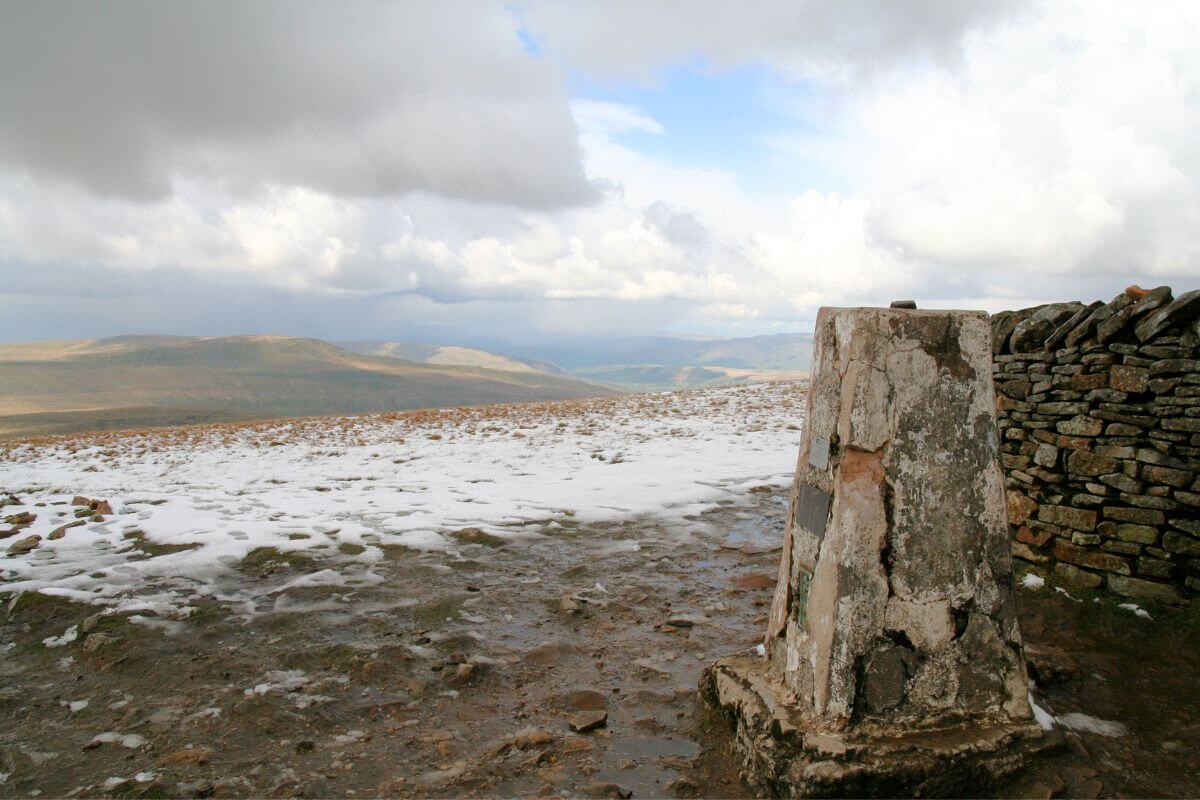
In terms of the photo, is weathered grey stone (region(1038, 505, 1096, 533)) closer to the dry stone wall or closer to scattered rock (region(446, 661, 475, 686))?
the dry stone wall

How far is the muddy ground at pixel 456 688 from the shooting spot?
3.70m

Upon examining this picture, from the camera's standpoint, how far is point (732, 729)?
13.3 ft

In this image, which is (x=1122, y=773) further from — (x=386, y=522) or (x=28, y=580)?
(x=28, y=580)

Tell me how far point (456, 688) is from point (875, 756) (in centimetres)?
276

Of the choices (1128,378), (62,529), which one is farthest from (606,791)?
(62,529)

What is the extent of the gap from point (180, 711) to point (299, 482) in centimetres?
741

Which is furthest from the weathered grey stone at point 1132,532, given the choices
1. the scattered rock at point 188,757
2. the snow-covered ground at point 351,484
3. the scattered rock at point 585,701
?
the scattered rock at point 188,757

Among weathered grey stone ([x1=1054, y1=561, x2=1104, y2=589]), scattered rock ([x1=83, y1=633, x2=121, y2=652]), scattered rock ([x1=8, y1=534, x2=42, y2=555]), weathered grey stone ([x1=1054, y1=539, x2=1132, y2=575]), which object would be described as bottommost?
scattered rock ([x1=83, y1=633, x2=121, y2=652])

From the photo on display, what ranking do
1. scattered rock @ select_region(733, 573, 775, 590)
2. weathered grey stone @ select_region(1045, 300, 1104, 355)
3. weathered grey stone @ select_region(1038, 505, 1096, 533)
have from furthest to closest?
scattered rock @ select_region(733, 573, 775, 590), weathered grey stone @ select_region(1045, 300, 1104, 355), weathered grey stone @ select_region(1038, 505, 1096, 533)

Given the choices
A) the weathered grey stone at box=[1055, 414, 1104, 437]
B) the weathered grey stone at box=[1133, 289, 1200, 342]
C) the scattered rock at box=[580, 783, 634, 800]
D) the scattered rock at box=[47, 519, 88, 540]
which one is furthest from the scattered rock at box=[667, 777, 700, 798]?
the scattered rock at box=[47, 519, 88, 540]

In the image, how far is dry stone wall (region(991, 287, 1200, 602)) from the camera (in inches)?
213

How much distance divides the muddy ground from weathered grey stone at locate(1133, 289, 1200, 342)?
2.33 metres

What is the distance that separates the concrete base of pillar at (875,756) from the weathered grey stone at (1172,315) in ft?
12.2

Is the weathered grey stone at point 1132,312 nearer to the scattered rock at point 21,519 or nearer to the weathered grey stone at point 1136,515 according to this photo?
the weathered grey stone at point 1136,515
